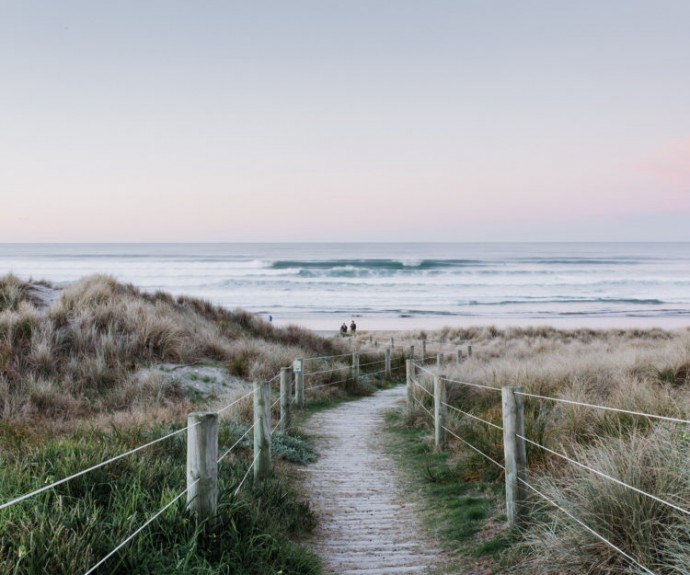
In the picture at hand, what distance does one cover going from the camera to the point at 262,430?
7164 mm

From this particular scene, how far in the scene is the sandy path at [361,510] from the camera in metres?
5.44

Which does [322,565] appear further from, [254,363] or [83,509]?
[254,363]

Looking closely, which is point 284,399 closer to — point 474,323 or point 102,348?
point 102,348

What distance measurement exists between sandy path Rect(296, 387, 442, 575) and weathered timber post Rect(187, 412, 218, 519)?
148cm

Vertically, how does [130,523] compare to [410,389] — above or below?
above

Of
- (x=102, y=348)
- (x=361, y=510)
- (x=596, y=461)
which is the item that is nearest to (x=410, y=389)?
(x=361, y=510)

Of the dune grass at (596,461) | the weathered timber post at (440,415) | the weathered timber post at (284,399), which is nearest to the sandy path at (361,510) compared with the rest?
the weathered timber post at (284,399)

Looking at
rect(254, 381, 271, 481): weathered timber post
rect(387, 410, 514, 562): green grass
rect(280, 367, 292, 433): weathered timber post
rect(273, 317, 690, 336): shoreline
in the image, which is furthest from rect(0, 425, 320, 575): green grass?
rect(273, 317, 690, 336): shoreline

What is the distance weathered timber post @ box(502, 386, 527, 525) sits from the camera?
5387 mm

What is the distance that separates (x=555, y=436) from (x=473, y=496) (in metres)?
1.10

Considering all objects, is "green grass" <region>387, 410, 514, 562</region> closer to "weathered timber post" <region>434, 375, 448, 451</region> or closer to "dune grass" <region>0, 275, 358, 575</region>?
"weathered timber post" <region>434, 375, 448, 451</region>

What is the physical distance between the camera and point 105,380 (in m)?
12.4

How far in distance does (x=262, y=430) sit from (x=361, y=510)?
141cm

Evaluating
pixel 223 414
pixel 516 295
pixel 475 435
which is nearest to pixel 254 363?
pixel 223 414
